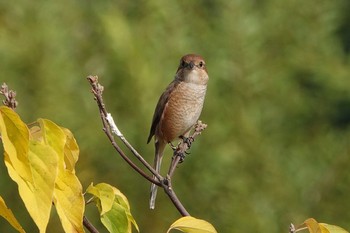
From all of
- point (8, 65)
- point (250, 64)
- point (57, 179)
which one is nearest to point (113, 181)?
point (8, 65)

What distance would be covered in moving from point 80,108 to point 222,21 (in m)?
1.31

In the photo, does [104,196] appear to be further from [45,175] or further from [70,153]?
[45,175]

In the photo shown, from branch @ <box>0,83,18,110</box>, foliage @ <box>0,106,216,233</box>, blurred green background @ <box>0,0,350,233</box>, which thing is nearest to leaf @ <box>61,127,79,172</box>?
foliage @ <box>0,106,216,233</box>

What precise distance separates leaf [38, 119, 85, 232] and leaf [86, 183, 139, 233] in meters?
0.12

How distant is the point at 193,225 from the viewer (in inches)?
67.6

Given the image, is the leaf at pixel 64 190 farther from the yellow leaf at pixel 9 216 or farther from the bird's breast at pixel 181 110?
the bird's breast at pixel 181 110

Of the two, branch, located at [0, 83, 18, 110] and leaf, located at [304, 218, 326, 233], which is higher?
branch, located at [0, 83, 18, 110]

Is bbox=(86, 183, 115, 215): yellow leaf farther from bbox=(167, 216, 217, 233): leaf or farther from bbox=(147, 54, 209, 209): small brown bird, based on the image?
bbox=(147, 54, 209, 209): small brown bird

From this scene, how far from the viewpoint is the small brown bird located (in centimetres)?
365

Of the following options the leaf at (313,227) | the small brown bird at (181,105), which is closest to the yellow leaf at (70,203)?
the leaf at (313,227)

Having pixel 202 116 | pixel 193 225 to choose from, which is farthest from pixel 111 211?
pixel 202 116

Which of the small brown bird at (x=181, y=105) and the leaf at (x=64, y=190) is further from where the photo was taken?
the small brown bird at (x=181, y=105)

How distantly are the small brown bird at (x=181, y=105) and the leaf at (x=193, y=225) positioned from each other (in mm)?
1884

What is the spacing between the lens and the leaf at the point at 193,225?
1706 millimetres
